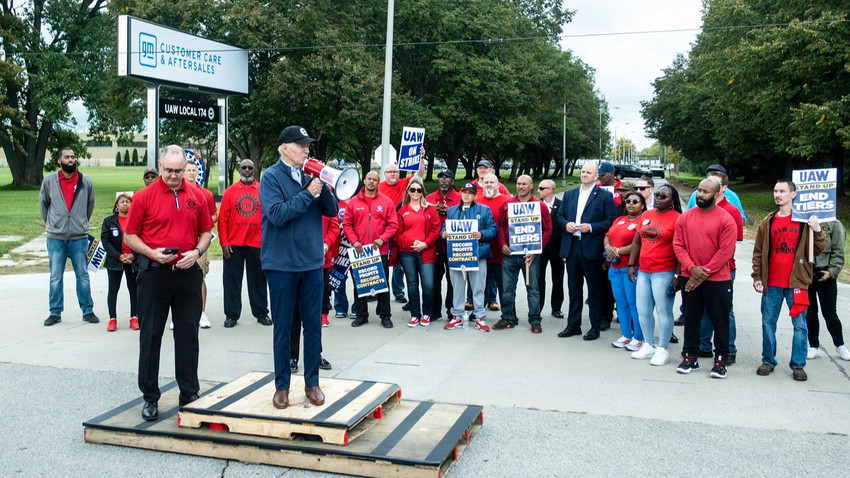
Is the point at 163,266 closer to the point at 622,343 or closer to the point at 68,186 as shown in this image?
the point at 68,186

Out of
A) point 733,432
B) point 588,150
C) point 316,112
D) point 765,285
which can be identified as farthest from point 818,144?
point 588,150

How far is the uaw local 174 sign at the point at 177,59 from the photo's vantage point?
17891 millimetres

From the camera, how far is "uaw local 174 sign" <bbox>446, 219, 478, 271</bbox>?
904cm

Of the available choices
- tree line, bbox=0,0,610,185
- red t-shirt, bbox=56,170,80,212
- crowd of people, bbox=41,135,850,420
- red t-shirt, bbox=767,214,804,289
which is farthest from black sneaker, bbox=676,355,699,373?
tree line, bbox=0,0,610,185

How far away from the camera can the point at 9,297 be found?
11430 mm

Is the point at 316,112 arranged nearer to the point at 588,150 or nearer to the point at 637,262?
the point at 637,262

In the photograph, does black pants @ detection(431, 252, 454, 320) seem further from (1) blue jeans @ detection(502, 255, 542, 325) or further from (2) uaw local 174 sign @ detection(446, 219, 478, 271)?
(1) blue jeans @ detection(502, 255, 542, 325)

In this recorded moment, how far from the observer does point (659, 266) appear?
24.5ft

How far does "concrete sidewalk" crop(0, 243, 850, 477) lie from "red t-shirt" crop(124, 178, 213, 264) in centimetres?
154

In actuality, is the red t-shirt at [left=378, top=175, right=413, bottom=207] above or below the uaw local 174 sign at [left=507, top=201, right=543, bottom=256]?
above

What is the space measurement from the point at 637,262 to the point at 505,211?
6.69 feet

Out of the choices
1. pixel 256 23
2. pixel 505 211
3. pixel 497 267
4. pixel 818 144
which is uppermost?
pixel 256 23

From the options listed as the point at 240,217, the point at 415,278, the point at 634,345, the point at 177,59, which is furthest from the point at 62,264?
the point at 177,59

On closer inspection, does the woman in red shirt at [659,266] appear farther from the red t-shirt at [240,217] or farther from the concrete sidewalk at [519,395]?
the red t-shirt at [240,217]
